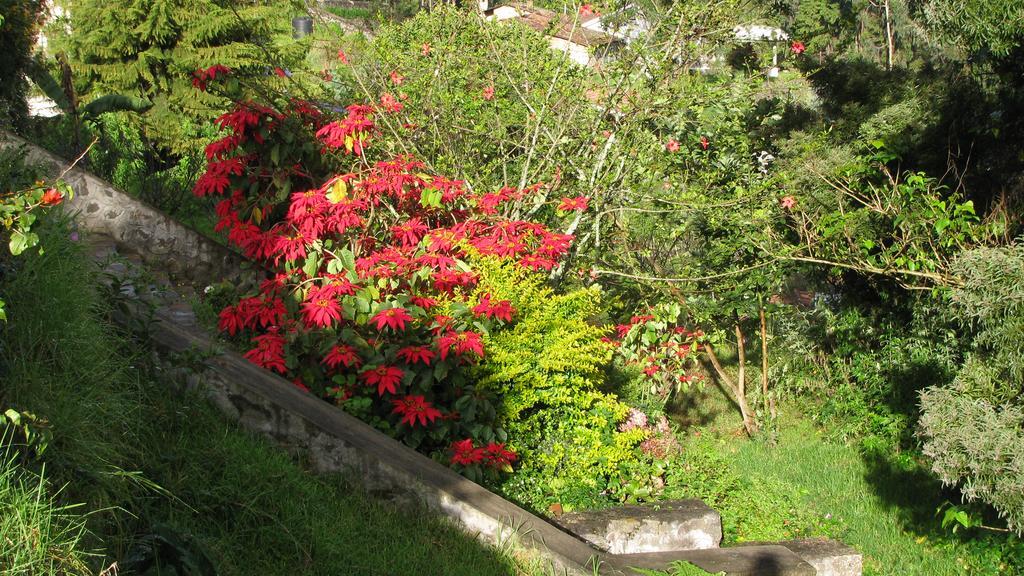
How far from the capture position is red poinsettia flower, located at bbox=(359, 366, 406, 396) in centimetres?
529

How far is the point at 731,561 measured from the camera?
492 centimetres

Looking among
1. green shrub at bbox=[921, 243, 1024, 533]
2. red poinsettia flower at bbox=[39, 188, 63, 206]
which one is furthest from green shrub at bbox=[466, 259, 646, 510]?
red poinsettia flower at bbox=[39, 188, 63, 206]

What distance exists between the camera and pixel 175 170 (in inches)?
426

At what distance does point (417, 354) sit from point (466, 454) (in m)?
0.67

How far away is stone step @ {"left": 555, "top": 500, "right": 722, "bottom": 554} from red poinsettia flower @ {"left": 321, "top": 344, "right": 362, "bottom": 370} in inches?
60.8

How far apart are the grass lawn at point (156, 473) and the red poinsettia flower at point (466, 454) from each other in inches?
30.7

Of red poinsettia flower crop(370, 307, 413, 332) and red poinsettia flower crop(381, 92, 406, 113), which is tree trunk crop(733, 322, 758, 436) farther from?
red poinsettia flower crop(370, 307, 413, 332)

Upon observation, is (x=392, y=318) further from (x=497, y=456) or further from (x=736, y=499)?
(x=736, y=499)

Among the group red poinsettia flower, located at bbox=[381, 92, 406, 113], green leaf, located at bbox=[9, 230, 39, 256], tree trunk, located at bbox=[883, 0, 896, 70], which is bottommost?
green leaf, located at bbox=[9, 230, 39, 256]

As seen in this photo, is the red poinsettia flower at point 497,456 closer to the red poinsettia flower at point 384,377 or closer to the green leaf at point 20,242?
the red poinsettia flower at point 384,377

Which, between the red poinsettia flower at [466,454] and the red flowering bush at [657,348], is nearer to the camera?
the red poinsettia flower at [466,454]

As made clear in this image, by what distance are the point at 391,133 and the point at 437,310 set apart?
249 cm

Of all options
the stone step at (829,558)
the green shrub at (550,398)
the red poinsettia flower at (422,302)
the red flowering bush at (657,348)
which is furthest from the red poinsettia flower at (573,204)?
the stone step at (829,558)

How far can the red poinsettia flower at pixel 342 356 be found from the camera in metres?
5.38
